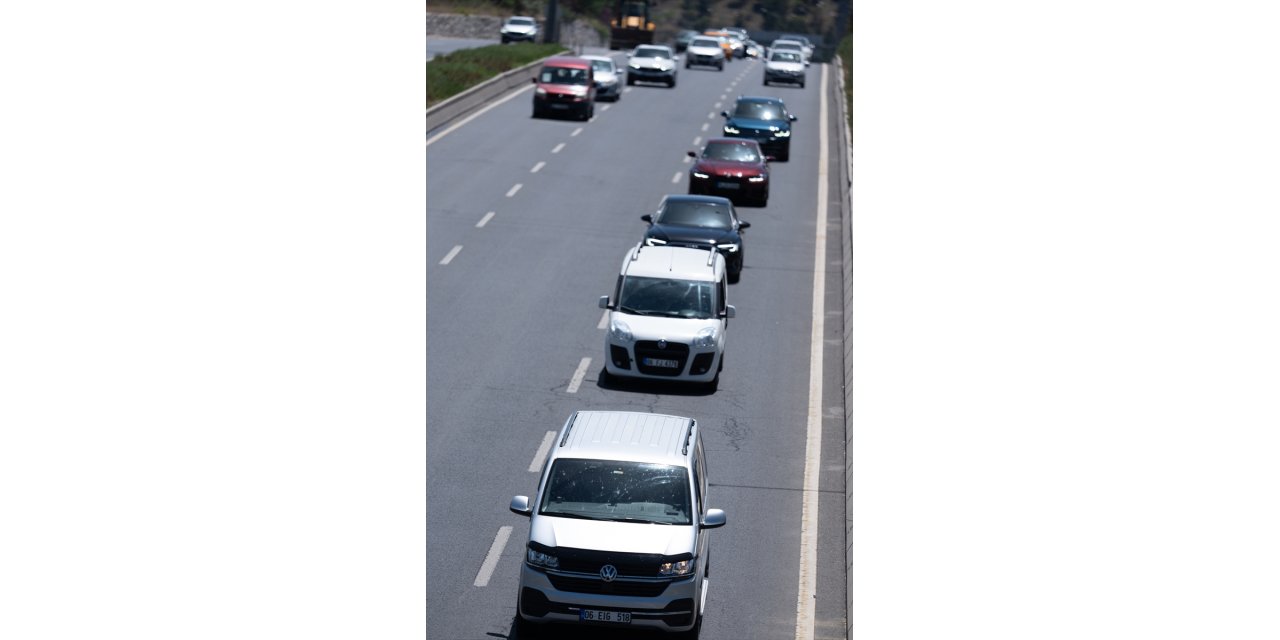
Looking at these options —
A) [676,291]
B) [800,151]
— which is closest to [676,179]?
[800,151]

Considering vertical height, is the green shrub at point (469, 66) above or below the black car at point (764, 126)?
above

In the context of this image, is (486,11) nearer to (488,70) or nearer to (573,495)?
(488,70)

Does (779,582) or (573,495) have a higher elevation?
(573,495)


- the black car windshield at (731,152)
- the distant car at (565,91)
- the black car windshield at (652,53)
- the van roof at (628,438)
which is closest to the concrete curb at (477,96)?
the distant car at (565,91)

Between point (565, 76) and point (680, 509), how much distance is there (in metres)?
35.2

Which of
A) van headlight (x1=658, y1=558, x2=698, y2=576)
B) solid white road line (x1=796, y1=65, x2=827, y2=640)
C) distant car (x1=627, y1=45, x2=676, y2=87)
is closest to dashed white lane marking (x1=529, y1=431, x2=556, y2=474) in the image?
solid white road line (x1=796, y1=65, x2=827, y2=640)

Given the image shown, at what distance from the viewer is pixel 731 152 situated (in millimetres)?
35188

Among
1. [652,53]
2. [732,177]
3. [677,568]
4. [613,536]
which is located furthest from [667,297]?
[652,53]

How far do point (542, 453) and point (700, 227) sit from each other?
31.9 ft

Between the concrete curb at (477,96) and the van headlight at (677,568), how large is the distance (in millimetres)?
31213

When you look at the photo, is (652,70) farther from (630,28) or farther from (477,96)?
(630,28)

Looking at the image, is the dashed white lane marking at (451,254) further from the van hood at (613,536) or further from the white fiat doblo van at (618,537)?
the van hood at (613,536)

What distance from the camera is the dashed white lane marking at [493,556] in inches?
607

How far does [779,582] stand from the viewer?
51.3ft
